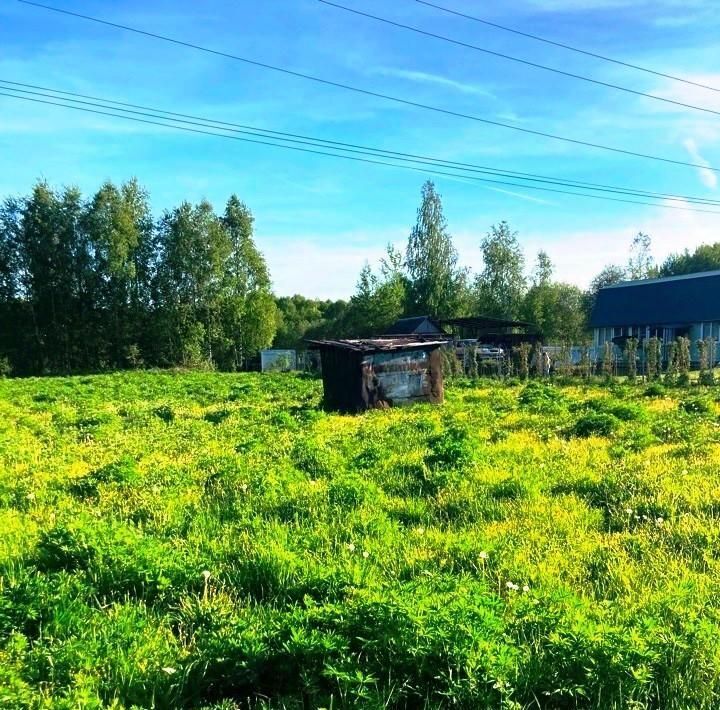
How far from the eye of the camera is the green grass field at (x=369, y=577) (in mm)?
2930

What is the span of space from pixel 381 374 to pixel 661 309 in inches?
1490

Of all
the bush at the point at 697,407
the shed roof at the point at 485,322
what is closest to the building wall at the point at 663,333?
the shed roof at the point at 485,322

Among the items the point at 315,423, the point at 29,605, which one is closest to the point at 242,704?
the point at 29,605

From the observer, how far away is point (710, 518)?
5371 millimetres

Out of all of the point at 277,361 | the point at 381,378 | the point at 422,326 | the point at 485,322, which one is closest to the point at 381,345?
A: the point at 381,378

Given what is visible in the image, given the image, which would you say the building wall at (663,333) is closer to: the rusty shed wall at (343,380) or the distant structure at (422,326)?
the distant structure at (422,326)

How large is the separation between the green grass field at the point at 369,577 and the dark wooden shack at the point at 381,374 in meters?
6.32

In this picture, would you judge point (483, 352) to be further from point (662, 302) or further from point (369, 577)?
point (369, 577)

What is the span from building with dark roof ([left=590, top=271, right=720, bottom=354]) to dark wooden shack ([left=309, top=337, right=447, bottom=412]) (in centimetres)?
3029

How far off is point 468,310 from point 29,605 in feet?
199

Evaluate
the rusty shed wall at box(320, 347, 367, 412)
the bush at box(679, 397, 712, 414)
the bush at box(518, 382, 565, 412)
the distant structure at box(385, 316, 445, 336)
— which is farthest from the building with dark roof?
the rusty shed wall at box(320, 347, 367, 412)

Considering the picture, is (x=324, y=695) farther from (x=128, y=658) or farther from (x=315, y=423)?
(x=315, y=423)

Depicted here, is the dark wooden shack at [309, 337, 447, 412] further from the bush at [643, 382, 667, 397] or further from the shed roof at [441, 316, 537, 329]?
the shed roof at [441, 316, 537, 329]

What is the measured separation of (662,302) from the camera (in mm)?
46125
